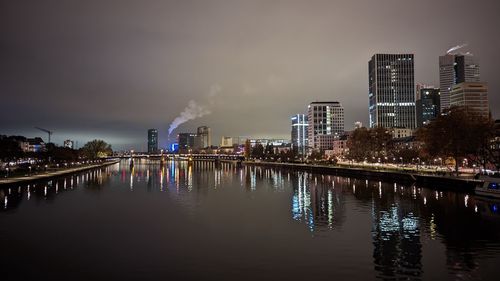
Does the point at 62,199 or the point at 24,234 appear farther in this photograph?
the point at 62,199

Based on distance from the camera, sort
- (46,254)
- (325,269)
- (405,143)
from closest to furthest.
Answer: (325,269)
(46,254)
(405,143)

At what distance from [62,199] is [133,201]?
9.59 meters

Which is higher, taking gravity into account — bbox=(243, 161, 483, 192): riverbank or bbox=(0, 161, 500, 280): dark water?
bbox=(243, 161, 483, 192): riverbank

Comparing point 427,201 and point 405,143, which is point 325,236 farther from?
point 405,143

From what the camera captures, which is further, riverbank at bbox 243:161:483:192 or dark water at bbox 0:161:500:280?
riverbank at bbox 243:161:483:192

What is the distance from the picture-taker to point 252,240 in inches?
1093

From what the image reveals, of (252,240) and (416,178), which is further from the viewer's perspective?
(416,178)

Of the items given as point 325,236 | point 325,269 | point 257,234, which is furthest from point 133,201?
point 325,269

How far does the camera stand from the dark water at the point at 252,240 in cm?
2067

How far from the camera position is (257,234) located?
29.8 metres

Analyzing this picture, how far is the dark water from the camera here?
814 inches

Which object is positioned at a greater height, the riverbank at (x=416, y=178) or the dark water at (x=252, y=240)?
the riverbank at (x=416, y=178)

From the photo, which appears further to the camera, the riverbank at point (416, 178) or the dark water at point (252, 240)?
the riverbank at point (416, 178)

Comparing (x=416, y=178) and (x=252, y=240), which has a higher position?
(x=416, y=178)
